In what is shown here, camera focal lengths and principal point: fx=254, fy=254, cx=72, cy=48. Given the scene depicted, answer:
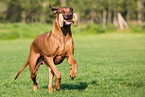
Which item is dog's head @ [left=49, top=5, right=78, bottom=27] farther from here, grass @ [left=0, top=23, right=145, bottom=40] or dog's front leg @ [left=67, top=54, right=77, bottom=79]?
grass @ [left=0, top=23, right=145, bottom=40]

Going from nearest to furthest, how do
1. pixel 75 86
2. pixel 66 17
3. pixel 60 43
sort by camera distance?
pixel 66 17 < pixel 60 43 < pixel 75 86

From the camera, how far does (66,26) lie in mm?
6301

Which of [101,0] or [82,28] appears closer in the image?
[82,28]

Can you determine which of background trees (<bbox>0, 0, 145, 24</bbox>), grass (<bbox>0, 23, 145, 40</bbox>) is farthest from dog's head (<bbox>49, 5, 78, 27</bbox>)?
background trees (<bbox>0, 0, 145, 24</bbox>)

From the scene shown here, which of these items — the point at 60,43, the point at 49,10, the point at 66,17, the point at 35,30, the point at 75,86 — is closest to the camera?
the point at 66,17

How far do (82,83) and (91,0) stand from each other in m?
69.3

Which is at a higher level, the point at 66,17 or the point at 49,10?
the point at 66,17

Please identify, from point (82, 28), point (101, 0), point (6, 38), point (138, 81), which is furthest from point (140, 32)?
point (138, 81)

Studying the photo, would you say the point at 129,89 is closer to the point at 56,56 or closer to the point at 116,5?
the point at 56,56

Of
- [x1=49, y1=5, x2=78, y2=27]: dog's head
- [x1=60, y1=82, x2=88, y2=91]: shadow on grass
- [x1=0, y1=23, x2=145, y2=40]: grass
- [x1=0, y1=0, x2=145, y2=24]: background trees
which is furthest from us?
[x1=0, y1=0, x2=145, y2=24]: background trees

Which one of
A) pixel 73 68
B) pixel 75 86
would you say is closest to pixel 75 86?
pixel 75 86

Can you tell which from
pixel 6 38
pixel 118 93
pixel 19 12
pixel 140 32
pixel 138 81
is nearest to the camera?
pixel 118 93

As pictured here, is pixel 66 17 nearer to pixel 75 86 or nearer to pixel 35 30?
pixel 75 86

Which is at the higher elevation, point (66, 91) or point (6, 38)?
point (66, 91)
